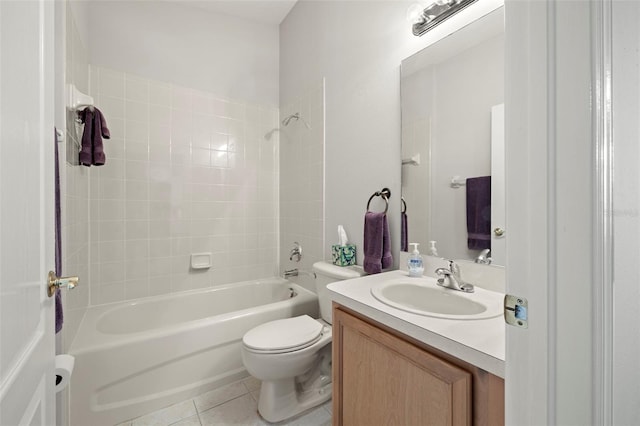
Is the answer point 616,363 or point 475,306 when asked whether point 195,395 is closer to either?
point 475,306

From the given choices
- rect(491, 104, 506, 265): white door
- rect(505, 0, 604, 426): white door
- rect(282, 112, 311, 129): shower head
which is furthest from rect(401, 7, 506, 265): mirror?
rect(282, 112, 311, 129): shower head

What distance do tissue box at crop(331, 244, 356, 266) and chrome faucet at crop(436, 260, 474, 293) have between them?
66 centimetres

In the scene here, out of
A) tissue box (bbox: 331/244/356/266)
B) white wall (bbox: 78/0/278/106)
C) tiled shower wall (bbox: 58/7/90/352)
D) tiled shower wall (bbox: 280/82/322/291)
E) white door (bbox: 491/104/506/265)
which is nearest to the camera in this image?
white door (bbox: 491/104/506/265)

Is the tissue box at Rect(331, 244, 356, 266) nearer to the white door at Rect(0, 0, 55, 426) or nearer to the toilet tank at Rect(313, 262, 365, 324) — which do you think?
the toilet tank at Rect(313, 262, 365, 324)

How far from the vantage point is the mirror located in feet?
3.57

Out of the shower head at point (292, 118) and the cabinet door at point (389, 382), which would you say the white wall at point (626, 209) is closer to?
the cabinet door at point (389, 382)

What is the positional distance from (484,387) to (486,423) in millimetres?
82

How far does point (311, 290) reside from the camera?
2166mm

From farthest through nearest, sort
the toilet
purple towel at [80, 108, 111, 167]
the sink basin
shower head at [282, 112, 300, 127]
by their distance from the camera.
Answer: shower head at [282, 112, 300, 127] → purple towel at [80, 108, 111, 167] → the toilet → the sink basin

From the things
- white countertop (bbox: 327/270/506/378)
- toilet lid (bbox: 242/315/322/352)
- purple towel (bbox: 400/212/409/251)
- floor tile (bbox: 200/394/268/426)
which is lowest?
floor tile (bbox: 200/394/268/426)

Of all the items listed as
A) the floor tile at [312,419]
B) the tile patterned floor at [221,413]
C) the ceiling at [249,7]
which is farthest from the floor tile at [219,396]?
the ceiling at [249,7]

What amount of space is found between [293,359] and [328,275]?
491mm

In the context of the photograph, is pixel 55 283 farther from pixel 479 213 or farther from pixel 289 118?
pixel 289 118

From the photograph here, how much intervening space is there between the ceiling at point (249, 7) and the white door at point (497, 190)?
2.07 m
